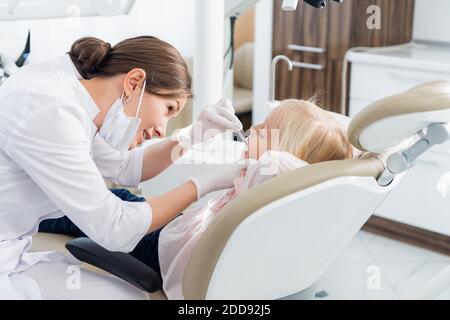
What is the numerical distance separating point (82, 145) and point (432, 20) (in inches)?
81.1

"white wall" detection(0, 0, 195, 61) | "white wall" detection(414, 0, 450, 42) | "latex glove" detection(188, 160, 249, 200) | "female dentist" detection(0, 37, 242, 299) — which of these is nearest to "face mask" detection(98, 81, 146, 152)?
"female dentist" detection(0, 37, 242, 299)

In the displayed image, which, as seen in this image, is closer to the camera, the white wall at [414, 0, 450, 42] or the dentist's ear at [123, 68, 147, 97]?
the dentist's ear at [123, 68, 147, 97]

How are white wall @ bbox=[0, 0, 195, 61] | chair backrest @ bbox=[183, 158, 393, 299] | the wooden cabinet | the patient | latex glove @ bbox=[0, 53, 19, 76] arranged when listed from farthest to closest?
the wooden cabinet → white wall @ bbox=[0, 0, 195, 61] → latex glove @ bbox=[0, 53, 19, 76] → the patient → chair backrest @ bbox=[183, 158, 393, 299]

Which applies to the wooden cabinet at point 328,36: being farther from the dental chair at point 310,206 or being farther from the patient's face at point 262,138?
the dental chair at point 310,206

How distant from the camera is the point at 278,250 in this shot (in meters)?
1.02

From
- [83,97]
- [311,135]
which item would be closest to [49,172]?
[83,97]

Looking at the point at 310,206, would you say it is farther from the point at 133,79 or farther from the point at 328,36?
the point at 328,36

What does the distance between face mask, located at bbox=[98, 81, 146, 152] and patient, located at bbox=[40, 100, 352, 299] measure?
211mm

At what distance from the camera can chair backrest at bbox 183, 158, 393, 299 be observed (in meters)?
0.92

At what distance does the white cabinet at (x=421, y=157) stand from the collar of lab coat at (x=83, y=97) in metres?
1.46

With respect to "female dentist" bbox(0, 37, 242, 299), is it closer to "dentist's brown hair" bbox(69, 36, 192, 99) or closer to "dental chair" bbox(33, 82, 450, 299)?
"dentist's brown hair" bbox(69, 36, 192, 99)

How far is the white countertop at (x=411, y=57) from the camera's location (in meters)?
2.31
